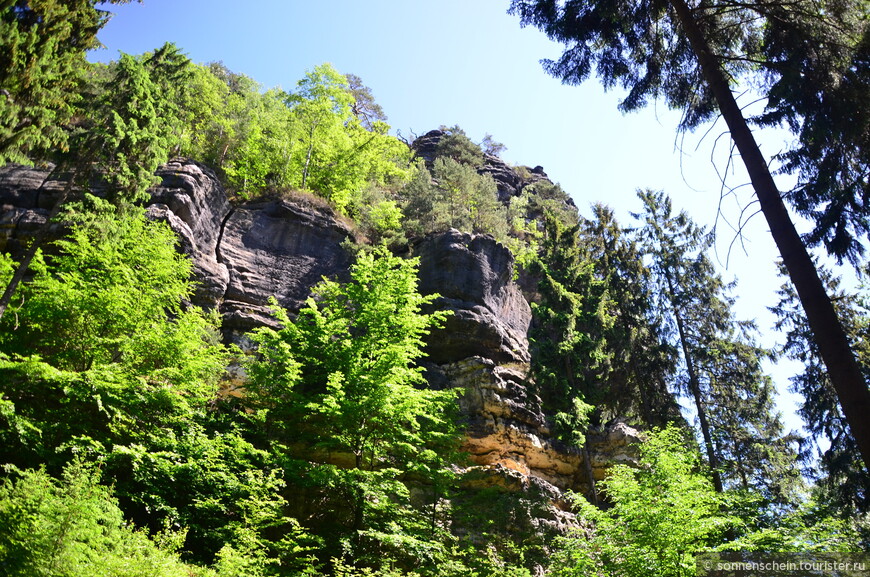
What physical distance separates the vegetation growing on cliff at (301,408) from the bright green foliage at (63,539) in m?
0.03

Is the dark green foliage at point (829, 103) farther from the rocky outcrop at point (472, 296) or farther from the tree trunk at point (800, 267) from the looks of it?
the rocky outcrop at point (472, 296)

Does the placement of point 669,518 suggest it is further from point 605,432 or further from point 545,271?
point 545,271

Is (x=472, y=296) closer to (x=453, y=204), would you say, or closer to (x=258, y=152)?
(x=453, y=204)

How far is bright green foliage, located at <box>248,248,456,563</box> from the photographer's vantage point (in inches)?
475

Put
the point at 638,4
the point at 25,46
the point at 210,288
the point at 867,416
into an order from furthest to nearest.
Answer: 1. the point at 210,288
2. the point at 25,46
3. the point at 638,4
4. the point at 867,416

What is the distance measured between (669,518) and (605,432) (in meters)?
12.4

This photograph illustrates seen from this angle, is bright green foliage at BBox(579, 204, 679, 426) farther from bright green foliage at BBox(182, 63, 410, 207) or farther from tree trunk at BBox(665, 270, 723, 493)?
bright green foliage at BBox(182, 63, 410, 207)

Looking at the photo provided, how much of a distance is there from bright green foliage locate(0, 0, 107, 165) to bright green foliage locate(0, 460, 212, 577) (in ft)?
24.2

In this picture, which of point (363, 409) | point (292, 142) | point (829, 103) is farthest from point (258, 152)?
point (829, 103)

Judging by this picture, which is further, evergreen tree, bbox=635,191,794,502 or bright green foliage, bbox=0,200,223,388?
evergreen tree, bbox=635,191,794,502

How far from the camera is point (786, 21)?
27.1 ft

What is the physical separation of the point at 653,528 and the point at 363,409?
643 cm

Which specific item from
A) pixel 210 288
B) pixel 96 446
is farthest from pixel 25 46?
pixel 210 288

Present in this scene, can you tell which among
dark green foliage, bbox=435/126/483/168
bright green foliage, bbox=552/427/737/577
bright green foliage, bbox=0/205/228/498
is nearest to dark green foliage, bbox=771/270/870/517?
bright green foliage, bbox=552/427/737/577
